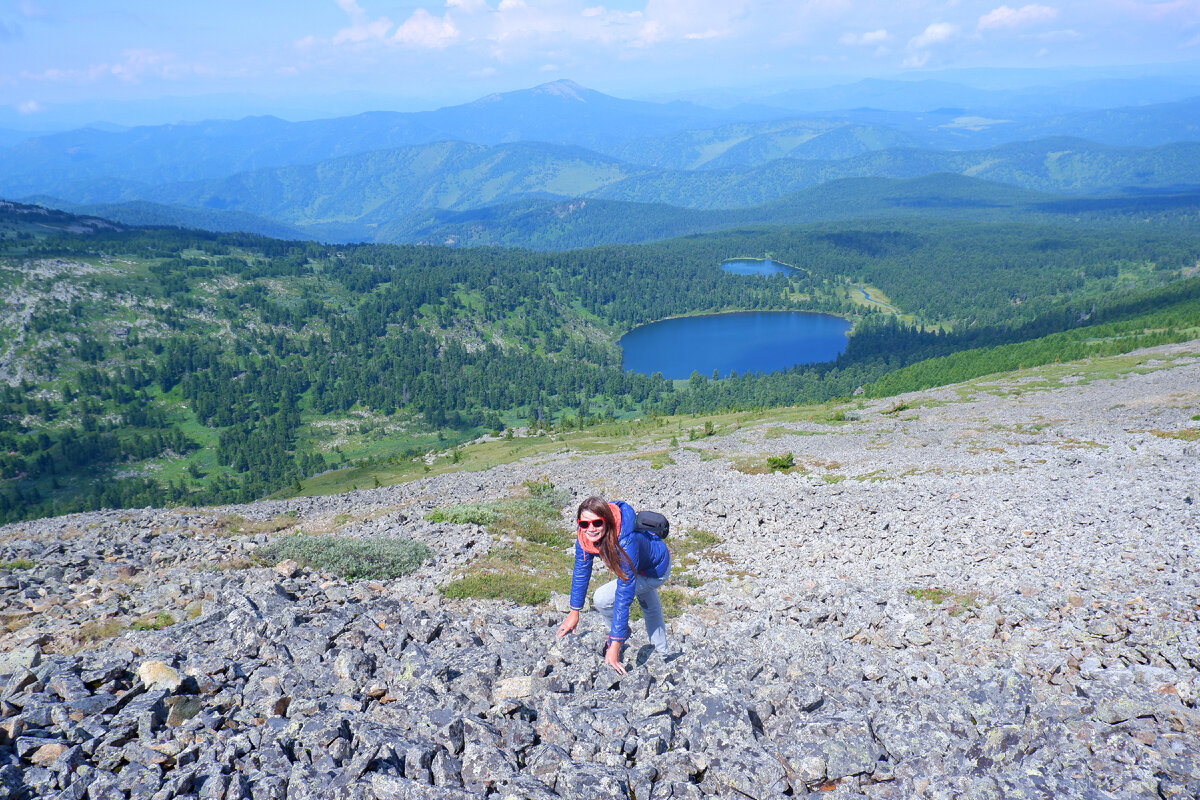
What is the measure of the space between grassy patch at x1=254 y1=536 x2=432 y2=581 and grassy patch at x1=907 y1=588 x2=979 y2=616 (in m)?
16.2

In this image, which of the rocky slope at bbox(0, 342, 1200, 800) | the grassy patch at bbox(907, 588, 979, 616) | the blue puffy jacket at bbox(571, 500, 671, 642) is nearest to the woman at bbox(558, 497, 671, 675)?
the blue puffy jacket at bbox(571, 500, 671, 642)

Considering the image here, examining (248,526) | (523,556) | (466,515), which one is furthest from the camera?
(248,526)

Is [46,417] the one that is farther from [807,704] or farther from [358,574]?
[807,704]

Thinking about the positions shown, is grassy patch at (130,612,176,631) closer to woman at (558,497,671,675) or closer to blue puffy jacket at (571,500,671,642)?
woman at (558,497,671,675)

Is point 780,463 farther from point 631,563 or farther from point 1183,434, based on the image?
point 631,563

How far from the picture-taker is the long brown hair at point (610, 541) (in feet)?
35.8

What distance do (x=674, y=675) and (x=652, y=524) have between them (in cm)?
325

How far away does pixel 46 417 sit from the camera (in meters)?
192

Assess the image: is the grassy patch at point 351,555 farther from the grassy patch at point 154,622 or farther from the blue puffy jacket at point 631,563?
the blue puffy jacket at point 631,563

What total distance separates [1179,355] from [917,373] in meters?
50.7

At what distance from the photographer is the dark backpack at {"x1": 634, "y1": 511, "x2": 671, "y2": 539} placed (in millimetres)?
11992

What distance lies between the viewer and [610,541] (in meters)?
11.3

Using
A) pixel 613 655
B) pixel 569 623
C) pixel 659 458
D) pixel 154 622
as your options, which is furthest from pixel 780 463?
pixel 154 622

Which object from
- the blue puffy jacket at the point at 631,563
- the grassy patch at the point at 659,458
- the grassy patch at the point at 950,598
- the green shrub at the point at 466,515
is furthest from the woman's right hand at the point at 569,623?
the grassy patch at the point at 659,458
